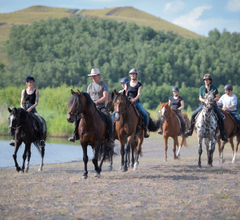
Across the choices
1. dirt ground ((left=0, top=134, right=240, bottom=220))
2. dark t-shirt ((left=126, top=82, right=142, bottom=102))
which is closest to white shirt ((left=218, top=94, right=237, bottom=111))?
dirt ground ((left=0, top=134, right=240, bottom=220))

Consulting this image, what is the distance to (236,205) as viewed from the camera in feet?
21.3

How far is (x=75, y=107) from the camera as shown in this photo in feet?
29.1

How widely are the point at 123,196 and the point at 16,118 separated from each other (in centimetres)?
477

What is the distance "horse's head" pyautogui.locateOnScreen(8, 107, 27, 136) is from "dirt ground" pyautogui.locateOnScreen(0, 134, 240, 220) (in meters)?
1.42

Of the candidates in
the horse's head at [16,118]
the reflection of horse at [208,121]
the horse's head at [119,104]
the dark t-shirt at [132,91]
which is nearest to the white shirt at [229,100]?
the reflection of horse at [208,121]

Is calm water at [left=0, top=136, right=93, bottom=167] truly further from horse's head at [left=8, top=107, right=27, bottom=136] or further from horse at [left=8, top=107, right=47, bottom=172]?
horse's head at [left=8, top=107, right=27, bottom=136]

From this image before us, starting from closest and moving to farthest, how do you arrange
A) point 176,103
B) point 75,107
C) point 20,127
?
point 75,107, point 20,127, point 176,103

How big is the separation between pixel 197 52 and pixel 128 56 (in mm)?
21895

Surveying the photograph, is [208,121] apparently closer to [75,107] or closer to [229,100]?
[229,100]

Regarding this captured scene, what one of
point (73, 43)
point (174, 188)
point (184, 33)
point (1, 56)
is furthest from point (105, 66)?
point (174, 188)

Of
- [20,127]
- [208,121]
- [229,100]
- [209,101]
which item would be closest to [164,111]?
[229,100]

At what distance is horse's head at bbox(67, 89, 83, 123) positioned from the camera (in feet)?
28.7

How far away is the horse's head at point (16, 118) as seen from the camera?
1046 centimetres

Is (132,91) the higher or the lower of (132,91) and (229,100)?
the higher
